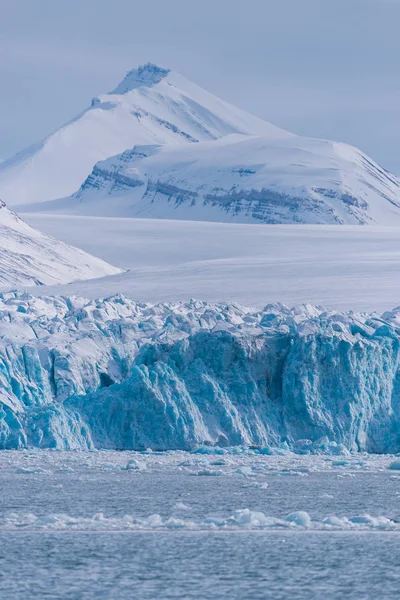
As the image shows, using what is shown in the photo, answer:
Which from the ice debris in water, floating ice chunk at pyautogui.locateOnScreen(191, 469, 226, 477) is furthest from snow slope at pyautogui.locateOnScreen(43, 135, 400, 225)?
the ice debris in water

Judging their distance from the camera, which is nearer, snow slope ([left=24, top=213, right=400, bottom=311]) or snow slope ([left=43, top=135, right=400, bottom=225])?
snow slope ([left=24, top=213, right=400, bottom=311])

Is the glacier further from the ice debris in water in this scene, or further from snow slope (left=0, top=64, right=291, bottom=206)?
snow slope (left=0, top=64, right=291, bottom=206)

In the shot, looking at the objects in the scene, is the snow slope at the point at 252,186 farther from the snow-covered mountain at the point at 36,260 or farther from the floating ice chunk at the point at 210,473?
the floating ice chunk at the point at 210,473

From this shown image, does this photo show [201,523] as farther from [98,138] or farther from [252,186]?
[98,138]

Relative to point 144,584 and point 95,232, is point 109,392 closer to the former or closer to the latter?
point 144,584

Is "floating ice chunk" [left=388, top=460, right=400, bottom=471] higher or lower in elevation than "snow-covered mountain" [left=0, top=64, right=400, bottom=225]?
lower

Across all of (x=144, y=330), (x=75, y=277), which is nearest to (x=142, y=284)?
(x=75, y=277)

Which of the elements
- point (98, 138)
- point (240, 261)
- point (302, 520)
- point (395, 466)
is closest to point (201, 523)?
point (302, 520)
